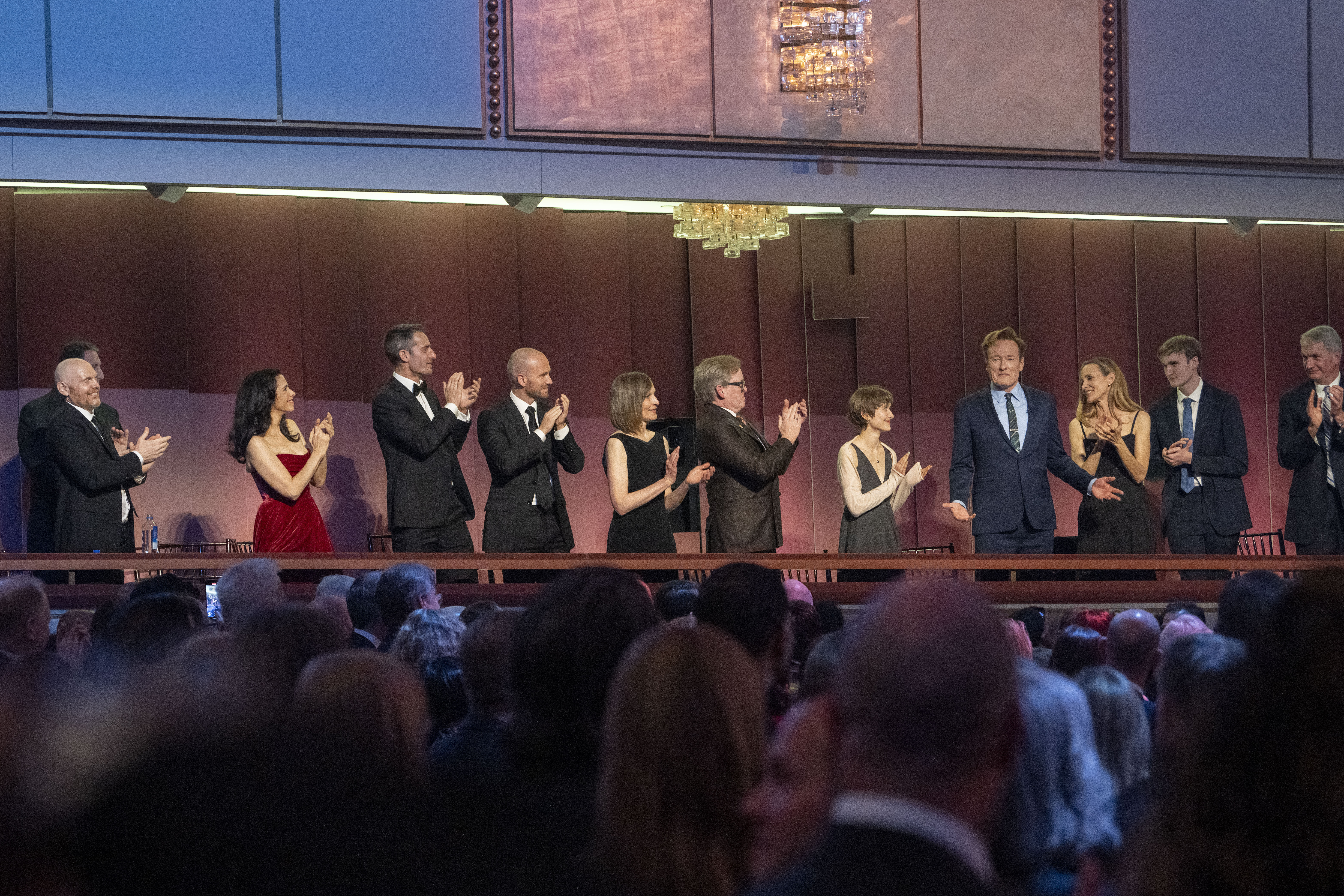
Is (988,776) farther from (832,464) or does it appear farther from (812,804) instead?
(832,464)

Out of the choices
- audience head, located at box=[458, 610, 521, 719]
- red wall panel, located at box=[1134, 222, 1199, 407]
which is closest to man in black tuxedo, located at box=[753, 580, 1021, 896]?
audience head, located at box=[458, 610, 521, 719]

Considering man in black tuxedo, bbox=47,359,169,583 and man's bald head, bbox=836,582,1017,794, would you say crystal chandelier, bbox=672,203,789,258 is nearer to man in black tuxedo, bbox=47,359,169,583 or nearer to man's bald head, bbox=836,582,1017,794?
man in black tuxedo, bbox=47,359,169,583

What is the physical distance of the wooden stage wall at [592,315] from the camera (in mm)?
7930

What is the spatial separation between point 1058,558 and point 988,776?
483 centimetres

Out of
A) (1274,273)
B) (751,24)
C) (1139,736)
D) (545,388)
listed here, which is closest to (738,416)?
(545,388)

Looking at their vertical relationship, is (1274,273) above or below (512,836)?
above

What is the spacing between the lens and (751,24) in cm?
697

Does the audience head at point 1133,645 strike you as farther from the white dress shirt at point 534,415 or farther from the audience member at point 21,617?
the white dress shirt at point 534,415

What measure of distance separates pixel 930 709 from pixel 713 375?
497 cm

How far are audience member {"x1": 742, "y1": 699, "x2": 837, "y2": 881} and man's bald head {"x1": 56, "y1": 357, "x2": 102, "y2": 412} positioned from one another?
528 cm

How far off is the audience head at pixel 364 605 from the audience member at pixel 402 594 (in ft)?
0.58

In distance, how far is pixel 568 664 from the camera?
195cm

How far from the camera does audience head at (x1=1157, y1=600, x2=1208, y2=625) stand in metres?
3.93

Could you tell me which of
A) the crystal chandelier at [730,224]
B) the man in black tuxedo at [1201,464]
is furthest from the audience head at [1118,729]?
the crystal chandelier at [730,224]
